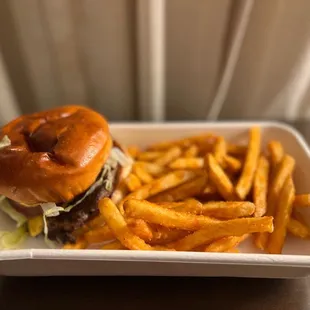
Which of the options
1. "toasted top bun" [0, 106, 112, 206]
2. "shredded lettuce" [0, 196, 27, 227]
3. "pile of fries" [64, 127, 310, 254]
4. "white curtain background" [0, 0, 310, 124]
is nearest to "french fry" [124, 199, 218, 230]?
"pile of fries" [64, 127, 310, 254]

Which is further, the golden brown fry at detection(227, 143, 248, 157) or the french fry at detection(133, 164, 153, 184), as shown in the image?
the golden brown fry at detection(227, 143, 248, 157)

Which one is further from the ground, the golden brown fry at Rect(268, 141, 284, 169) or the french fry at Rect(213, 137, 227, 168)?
the french fry at Rect(213, 137, 227, 168)

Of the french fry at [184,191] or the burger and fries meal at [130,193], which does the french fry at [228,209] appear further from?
the french fry at [184,191]

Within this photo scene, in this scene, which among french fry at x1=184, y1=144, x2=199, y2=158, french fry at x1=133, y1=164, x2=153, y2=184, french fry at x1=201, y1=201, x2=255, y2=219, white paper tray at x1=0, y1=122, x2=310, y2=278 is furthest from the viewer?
french fry at x1=184, y1=144, x2=199, y2=158

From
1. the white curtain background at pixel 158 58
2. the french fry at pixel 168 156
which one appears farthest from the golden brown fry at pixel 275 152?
the white curtain background at pixel 158 58

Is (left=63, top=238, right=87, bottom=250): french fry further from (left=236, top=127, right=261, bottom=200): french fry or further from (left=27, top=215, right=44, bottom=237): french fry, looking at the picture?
(left=236, top=127, right=261, bottom=200): french fry

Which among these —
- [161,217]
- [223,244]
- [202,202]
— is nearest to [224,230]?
[223,244]

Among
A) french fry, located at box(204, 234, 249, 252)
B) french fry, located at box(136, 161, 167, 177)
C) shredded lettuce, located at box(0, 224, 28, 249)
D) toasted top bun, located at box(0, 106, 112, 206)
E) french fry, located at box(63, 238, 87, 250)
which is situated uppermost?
toasted top bun, located at box(0, 106, 112, 206)
